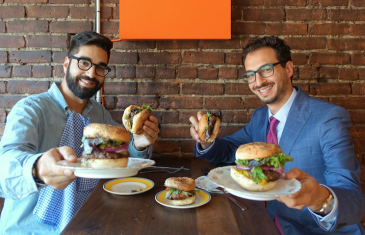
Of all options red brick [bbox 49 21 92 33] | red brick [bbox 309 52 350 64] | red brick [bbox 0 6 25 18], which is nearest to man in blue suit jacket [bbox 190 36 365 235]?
red brick [bbox 309 52 350 64]

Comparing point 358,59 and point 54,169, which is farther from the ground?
point 358,59

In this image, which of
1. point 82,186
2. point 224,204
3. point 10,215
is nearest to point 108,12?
point 82,186

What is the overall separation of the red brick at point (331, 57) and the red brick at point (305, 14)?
41cm

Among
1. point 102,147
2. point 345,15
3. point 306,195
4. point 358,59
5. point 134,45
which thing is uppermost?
point 345,15

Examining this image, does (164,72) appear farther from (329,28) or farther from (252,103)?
(329,28)

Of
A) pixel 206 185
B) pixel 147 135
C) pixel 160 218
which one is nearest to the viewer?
pixel 160 218

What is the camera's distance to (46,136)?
201cm

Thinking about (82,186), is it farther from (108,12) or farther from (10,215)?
(108,12)

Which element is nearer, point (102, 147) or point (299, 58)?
point (102, 147)

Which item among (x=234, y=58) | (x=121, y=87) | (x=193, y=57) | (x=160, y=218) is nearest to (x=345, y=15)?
(x=234, y=58)

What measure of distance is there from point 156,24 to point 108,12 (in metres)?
0.61

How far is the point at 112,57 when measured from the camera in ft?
8.94

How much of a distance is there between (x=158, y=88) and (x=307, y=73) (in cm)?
173

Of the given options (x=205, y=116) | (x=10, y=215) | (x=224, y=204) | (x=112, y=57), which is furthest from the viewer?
(x=112, y=57)
